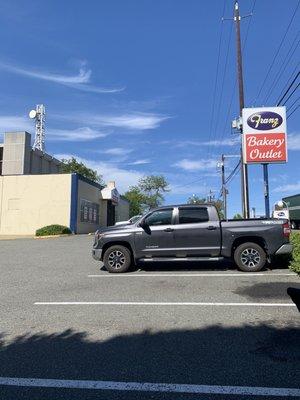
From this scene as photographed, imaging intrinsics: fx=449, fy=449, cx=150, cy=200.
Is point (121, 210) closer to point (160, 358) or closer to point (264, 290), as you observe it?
point (264, 290)

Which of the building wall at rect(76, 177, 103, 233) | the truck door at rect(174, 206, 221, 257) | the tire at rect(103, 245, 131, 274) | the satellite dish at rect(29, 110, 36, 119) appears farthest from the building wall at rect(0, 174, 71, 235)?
the satellite dish at rect(29, 110, 36, 119)

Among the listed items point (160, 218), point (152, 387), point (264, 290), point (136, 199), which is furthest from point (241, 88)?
point (136, 199)

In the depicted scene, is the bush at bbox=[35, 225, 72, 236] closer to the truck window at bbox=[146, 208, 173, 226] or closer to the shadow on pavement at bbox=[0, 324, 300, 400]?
the truck window at bbox=[146, 208, 173, 226]

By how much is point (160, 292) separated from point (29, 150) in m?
46.3

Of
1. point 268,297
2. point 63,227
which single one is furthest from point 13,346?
point 63,227

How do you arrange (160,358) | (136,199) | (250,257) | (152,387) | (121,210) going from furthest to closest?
(136,199)
(121,210)
(250,257)
(160,358)
(152,387)

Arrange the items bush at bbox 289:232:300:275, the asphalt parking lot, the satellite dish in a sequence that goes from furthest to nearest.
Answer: the satellite dish
bush at bbox 289:232:300:275
the asphalt parking lot

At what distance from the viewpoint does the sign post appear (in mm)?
20031

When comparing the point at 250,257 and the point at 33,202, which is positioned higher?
the point at 33,202

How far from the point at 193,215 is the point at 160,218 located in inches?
37.0

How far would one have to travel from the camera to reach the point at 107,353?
5.45m

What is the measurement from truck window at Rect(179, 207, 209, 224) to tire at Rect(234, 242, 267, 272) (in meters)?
1.32

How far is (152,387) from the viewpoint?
4371mm

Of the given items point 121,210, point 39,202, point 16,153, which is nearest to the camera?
point 39,202
